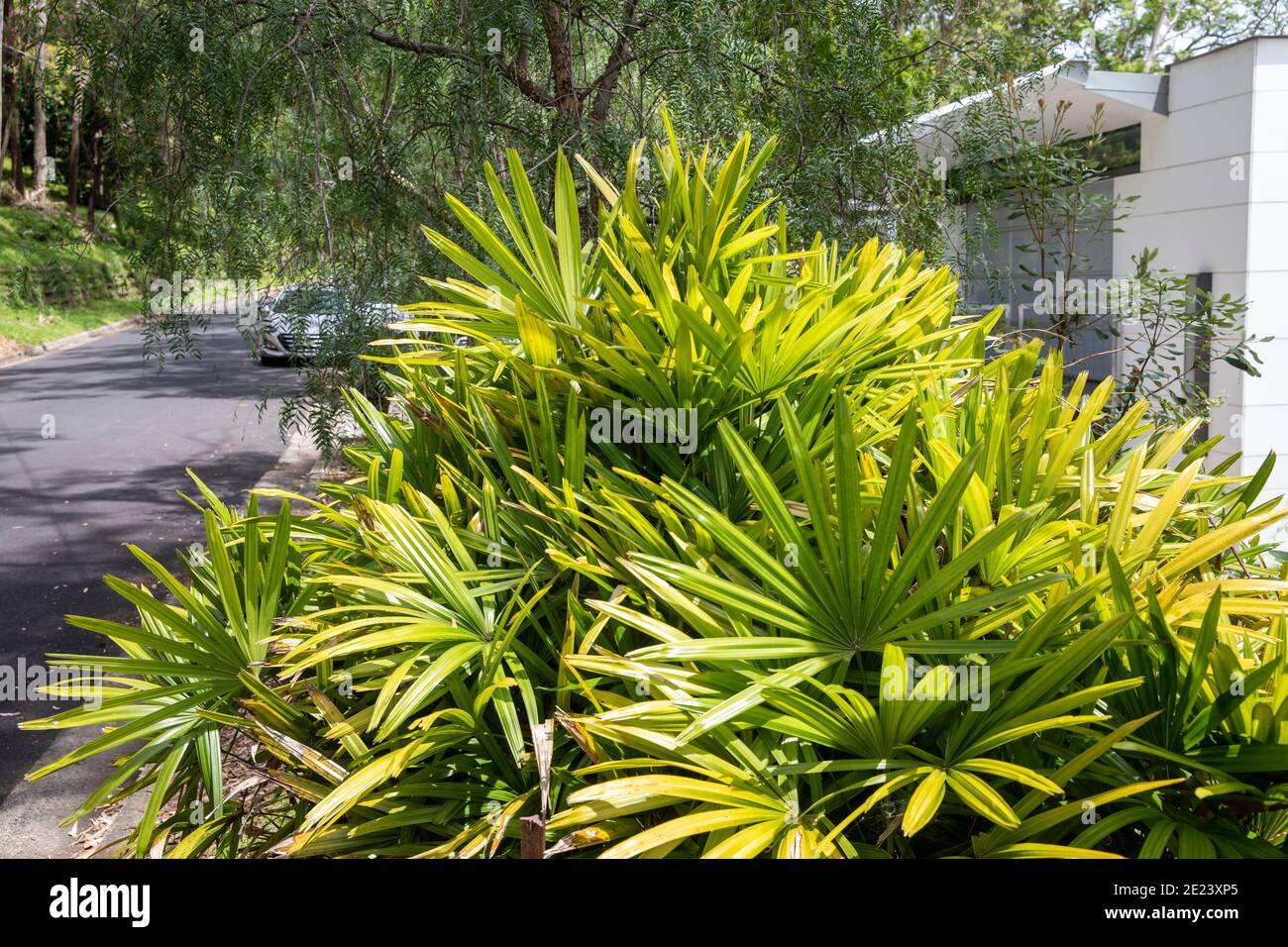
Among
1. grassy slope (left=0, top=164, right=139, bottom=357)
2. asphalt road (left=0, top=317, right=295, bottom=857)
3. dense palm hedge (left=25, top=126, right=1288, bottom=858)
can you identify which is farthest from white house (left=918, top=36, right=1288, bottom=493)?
grassy slope (left=0, top=164, right=139, bottom=357)

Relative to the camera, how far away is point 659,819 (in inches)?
65.4

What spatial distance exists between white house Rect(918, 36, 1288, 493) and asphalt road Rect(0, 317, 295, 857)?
225 inches

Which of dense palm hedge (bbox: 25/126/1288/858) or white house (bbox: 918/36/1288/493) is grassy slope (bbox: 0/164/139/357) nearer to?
white house (bbox: 918/36/1288/493)

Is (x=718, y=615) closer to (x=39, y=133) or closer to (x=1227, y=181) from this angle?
(x=1227, y=181)

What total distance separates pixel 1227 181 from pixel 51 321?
20975 millimetres

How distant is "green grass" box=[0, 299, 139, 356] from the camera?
18812mm

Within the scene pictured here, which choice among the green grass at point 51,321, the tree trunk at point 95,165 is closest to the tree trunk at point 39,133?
the tree trunk at point 95,165

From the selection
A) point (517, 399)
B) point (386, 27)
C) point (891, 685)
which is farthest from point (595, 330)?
point (386, 27)

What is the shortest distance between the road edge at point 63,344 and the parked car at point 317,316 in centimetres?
1325

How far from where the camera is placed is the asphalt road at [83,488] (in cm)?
456

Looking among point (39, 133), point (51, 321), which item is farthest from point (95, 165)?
point (39, 133)

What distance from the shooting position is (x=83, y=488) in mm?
9453

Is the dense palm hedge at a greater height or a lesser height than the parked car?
lesser
